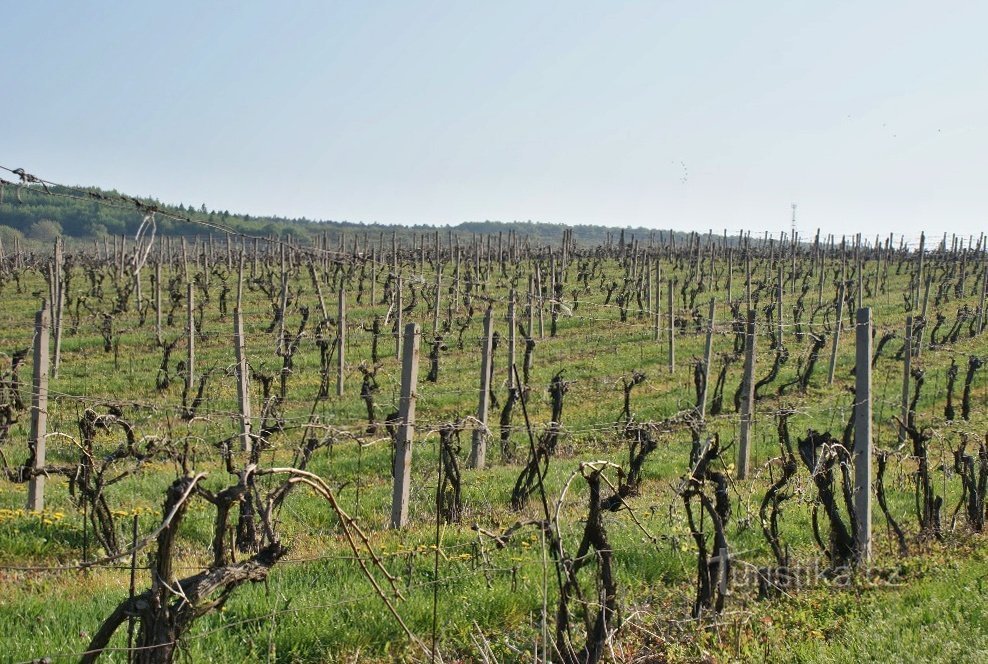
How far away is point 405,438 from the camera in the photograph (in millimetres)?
7250

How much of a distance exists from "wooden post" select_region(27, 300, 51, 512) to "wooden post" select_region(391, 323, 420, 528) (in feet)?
10.7

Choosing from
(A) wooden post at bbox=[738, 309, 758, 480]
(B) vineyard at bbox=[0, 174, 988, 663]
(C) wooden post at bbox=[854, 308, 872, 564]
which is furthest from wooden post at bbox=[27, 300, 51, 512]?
(A) wooden post at bbox=[738, 309, 758, 480]

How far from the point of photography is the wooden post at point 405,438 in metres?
7.26

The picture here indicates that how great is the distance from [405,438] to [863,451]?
381 cm

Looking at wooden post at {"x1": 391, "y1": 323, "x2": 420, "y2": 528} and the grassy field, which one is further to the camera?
wooden post at {"x1": 391, "y1": 323, "x2": 420, "y2": 528}

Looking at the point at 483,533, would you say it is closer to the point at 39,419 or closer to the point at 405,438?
the point at 405,438

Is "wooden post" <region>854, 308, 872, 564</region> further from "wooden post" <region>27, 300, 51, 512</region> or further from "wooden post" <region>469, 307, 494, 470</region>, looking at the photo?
"wooden post" <region>27, 300, 51, 512</region>

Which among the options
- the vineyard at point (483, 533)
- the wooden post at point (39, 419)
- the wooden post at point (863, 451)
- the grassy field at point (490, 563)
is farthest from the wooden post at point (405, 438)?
the wooden post at point (863, 451)

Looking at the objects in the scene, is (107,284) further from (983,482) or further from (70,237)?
(70,237)

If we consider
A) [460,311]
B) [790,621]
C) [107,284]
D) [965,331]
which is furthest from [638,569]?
[107,284]

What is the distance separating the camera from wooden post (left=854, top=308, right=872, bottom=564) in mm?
6359

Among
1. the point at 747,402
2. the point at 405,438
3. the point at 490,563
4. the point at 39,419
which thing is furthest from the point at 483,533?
the point at 747,402

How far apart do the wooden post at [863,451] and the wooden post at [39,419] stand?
23.3 ft

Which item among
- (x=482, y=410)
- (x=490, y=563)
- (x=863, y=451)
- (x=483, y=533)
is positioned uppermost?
(x=863, y=451)
